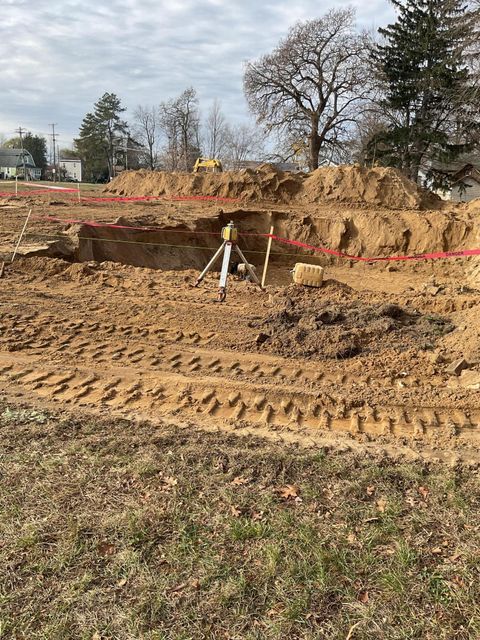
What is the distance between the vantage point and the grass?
2.45 m

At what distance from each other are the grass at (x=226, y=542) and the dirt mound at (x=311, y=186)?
1860cm

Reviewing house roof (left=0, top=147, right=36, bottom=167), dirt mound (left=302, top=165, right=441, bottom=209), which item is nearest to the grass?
dirt mound (left=302, top=165, right=441, bottom=209)

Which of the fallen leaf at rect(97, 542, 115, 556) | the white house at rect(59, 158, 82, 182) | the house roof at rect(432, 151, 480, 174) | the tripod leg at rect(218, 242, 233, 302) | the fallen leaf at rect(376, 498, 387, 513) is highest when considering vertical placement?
the white house at rect(59, 158, 82, 182)

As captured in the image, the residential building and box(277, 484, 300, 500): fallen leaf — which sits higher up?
the residential building

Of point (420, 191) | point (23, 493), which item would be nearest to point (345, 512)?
point (23, 493)

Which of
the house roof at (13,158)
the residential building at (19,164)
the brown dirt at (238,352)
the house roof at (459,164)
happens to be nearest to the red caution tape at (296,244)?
the brown dirt at (238,352)

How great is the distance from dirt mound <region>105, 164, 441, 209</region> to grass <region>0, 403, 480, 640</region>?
18601mm

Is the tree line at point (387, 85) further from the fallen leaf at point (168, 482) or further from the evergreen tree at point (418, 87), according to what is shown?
the fallen leaf at point (168, 482)

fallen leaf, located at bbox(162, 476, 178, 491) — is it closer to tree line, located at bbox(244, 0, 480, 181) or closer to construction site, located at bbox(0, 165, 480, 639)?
construction site, located at bbox(0, 165, 480, 639)

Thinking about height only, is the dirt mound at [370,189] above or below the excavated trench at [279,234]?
above

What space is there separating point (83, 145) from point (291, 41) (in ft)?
163

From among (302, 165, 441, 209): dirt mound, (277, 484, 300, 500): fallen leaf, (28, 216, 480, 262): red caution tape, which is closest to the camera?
(277, 484, 300, 500): fallen leaf

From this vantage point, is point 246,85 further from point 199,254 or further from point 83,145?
point 83,145

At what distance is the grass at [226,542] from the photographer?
2.45m
